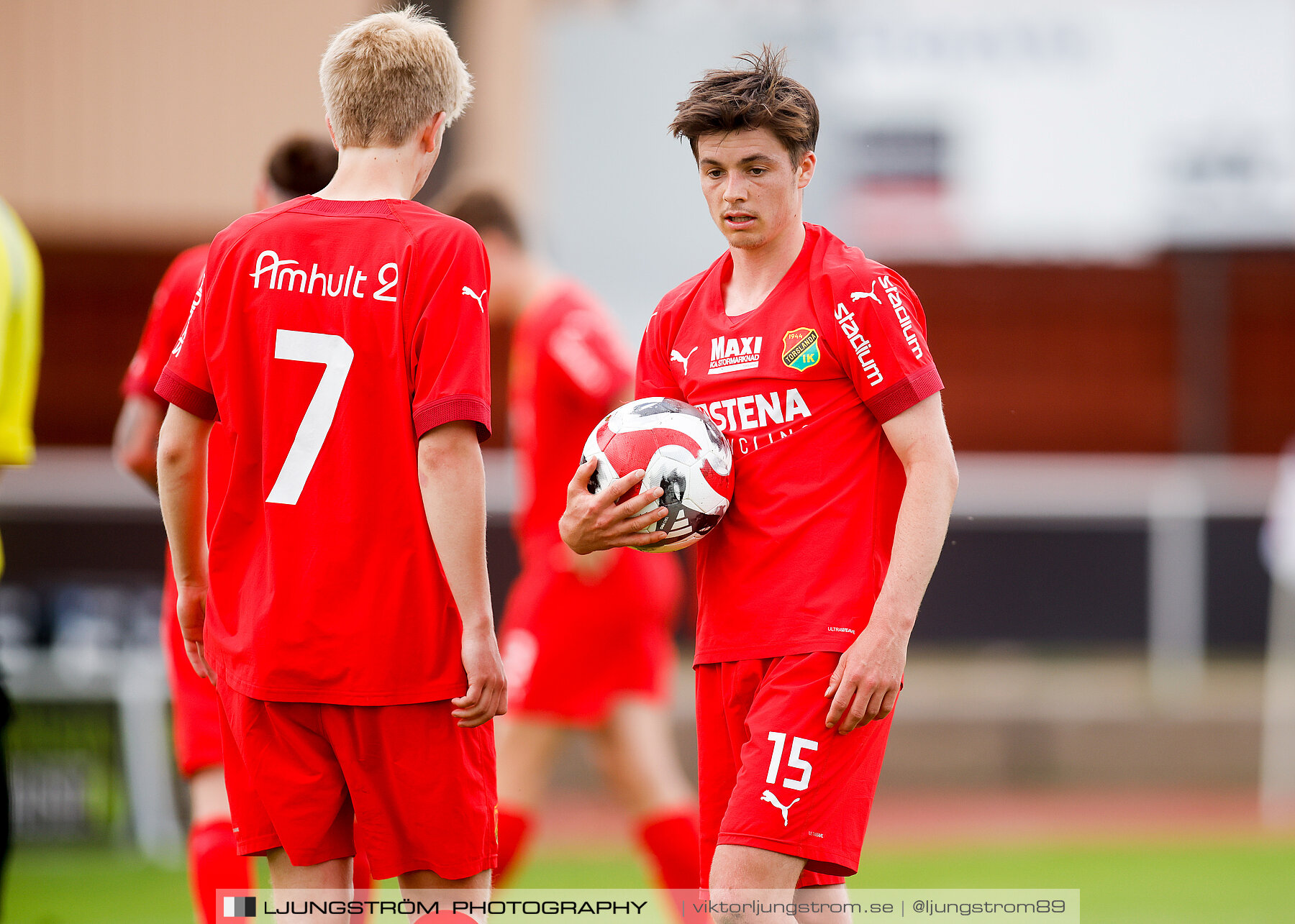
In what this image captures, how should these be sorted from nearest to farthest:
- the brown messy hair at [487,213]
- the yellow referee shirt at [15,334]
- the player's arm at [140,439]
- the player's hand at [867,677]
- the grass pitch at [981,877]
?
1. the player's hand at [867,677]
2. the yellow referee shirt at [15,334]
3. the player's arm at [140,439]
4. the brown messy hair at [487,213]
5. the grass pitch at [981,877]

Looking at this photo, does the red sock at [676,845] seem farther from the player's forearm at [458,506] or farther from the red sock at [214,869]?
the player's forearm at [458,506]

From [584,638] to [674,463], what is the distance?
6.64 feet

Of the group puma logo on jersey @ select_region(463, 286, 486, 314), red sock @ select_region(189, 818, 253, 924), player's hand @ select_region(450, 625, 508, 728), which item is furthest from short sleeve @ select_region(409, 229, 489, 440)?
red sock @ select_region(189, 818, 253, 924)

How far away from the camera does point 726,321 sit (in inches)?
119

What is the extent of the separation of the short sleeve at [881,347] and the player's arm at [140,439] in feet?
6.60

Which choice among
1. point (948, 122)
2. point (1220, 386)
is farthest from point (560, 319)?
point (1220, 386)

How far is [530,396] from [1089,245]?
23.9 ft

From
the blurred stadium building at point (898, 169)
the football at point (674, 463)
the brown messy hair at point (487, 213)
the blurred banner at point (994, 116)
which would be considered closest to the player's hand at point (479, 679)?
the football at point (674, 463)

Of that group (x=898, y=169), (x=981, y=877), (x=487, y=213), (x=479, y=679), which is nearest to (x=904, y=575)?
(x=479, y=679)

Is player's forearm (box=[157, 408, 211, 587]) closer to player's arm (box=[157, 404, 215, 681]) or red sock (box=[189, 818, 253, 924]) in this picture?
player's arm (box=[157, 404, 215, 681])

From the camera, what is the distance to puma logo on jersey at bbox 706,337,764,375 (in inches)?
116

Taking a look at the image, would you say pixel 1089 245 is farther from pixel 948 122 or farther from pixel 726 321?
pixel 726 321

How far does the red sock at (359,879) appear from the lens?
296 cm

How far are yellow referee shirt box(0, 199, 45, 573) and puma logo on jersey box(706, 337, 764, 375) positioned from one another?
1.85m
